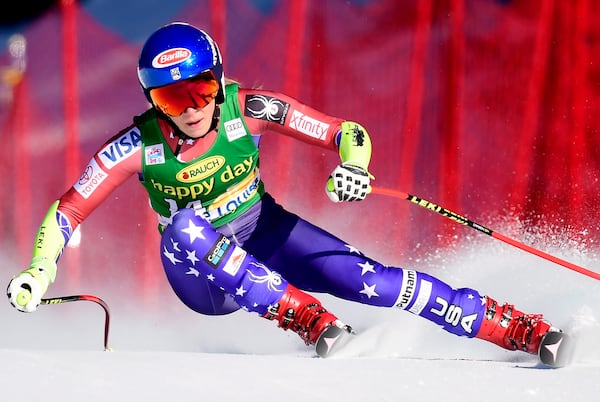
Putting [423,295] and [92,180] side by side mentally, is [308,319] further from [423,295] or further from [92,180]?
[92,180]

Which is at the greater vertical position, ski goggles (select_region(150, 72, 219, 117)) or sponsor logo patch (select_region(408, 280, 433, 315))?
ski goggles (select_region(150, 72, 219, 117))

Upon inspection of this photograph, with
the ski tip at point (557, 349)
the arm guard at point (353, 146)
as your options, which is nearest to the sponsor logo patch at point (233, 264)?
the arm guard at point (353, 146)

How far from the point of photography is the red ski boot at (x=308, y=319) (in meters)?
3.10

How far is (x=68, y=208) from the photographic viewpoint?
10.4 feet

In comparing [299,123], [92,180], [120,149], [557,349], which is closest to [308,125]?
[299,123]

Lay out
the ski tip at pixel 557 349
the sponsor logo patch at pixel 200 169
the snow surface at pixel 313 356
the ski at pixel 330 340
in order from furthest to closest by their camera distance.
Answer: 1. the sponsor logo patch at pixel 200 169
2. the ski at pixel 330 340
3. the ski tip at pixel 557 349
4. the snow surface at pixel 313 356

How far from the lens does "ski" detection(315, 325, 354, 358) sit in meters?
3.10

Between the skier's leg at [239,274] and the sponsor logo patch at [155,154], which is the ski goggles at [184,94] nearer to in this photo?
the sponsor logo patch at [155,154]

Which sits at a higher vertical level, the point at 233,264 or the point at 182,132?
the point at 182,132

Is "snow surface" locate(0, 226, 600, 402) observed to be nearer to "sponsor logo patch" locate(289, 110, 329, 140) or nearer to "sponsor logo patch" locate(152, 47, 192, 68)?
"sponsor logo patch" locate(289, 110, 329, 140)

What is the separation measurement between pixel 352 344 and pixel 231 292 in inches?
20.5

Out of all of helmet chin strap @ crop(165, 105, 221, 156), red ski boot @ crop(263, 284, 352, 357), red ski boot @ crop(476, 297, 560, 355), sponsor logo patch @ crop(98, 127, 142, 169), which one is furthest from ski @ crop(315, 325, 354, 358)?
sponsor logo patch @ crop(98, 127, 142, 169)

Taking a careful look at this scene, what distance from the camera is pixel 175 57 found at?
3023 mm

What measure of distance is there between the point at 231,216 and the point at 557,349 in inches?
45.5
